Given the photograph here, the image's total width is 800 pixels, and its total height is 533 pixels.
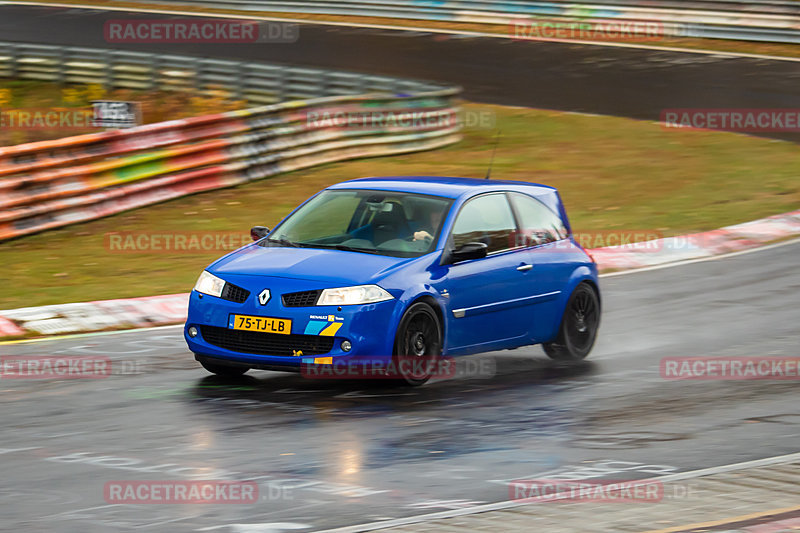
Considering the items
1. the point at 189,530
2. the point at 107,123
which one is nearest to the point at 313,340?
the point at 189,530

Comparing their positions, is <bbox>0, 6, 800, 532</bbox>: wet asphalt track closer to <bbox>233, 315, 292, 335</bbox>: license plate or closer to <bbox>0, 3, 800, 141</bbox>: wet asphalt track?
<bbox>233, 315, 292, 335</bbox>: license plate

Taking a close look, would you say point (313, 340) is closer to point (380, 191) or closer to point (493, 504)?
point (380, 191)

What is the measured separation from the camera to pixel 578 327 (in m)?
11.9

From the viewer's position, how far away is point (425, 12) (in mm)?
38531

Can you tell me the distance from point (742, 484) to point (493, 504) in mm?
1449
